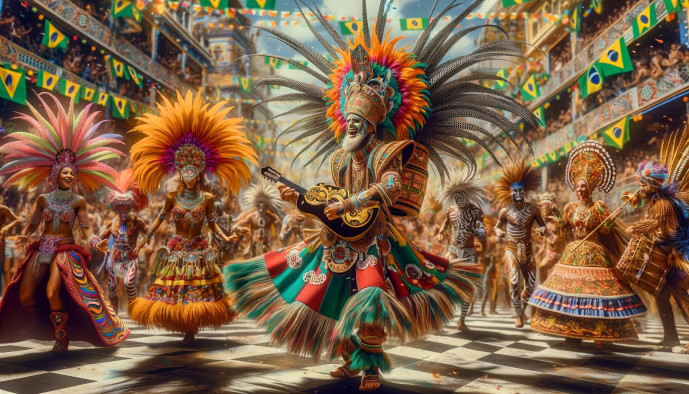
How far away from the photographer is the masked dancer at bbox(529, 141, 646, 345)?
4.39 metres

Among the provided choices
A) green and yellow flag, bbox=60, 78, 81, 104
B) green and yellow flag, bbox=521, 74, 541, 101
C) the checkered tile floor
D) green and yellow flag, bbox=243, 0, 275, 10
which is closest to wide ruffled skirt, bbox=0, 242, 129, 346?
the checkered tile floor

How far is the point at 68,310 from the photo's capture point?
13.2 ft

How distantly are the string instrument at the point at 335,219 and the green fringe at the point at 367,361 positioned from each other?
2.40 feet

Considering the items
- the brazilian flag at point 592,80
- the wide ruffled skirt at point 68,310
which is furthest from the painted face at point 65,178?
the brazilian flag at point 592,80

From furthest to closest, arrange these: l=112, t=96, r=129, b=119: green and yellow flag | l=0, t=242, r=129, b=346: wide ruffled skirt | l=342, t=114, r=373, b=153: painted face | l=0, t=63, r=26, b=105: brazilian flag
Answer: l=112, t=96, r=129, b=119: green and yellow flag → l=0, t=63, r=26, b=105: brazilian flag → l=0, t=242, r=129, b=346: wide ruffled skirt → l=342, t=114, r=373, b=153: painted face

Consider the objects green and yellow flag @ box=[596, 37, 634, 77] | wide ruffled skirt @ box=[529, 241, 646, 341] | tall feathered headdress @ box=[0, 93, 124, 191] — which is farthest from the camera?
green and yellow flag @ box=[596, 37, 634, 77]

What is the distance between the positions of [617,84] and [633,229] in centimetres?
724

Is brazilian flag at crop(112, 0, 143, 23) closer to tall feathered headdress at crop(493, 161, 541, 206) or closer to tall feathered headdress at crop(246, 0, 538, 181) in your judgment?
tall feathered headdress at crop(246, 0, 538, 181)

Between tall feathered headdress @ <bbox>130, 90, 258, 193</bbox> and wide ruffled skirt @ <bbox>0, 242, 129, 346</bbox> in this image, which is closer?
wide ruffled skirt @ <bbox>0, 242, 129, 346</bbox>

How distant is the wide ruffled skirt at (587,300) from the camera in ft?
14.4

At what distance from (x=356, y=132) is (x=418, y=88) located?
23.7 inches

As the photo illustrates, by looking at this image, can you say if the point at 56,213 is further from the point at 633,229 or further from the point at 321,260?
the point at 633,229

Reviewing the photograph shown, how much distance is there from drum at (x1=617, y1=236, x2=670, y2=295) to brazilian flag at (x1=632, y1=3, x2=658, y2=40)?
4.24 metres

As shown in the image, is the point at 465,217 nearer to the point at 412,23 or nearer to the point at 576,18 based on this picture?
the point at 412,23
